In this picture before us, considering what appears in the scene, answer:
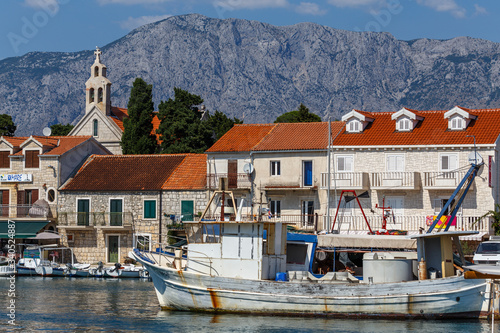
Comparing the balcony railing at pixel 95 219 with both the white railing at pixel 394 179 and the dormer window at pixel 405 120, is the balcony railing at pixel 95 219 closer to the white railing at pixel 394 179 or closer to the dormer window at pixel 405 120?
the white railing at pixel 394 179

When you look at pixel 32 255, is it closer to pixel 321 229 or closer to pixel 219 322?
pixel 321 229

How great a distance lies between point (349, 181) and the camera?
180 feet

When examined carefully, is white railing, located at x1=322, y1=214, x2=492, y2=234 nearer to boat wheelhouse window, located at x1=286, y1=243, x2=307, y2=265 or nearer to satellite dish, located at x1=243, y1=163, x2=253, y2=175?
satellite dish, located at x1=243, y1=163, x2=253, y2=175

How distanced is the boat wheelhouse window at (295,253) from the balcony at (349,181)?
1606 centimetres

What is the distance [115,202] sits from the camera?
2480 inches

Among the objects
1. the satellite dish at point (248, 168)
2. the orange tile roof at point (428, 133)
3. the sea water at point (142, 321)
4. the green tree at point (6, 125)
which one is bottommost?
the sea water at point (142, 321)

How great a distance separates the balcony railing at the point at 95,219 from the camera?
62375 millimetres

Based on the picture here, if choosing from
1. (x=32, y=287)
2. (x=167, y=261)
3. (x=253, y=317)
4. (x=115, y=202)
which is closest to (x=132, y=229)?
(x=115, y=202)

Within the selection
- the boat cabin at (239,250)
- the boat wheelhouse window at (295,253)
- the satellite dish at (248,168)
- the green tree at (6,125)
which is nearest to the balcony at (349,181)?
the satellite dish at (248,168)

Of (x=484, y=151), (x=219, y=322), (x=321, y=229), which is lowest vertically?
(x=219, y=322)

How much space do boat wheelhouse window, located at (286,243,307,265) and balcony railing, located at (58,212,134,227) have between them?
26220 millimetres

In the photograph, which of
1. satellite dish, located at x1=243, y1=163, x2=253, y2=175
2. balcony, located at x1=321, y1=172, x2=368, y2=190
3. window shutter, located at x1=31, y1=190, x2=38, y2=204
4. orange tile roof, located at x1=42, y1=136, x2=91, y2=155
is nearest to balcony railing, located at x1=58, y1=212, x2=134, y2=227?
window shutter, located at x1=31, y1=190, x2=38, y2=204

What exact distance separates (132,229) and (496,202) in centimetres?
2627

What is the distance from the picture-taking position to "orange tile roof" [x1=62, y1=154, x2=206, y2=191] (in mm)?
62625
